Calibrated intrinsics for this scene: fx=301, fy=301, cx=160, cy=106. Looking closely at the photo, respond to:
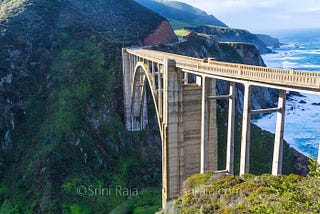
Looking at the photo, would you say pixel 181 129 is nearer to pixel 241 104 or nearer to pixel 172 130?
pixel 172 130

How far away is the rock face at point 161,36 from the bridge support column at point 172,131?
155ft

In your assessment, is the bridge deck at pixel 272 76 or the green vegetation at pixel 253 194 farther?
the bridge deck at pixel 272 76

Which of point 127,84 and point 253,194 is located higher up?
point 127,84

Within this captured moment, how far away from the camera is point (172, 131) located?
30.8 metres

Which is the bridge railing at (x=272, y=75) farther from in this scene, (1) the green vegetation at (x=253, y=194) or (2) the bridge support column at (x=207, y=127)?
(1) the green vegetation at (x=253, y=194)

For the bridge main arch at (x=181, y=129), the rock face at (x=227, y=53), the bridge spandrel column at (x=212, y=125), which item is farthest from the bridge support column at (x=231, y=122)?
the rock face at (x=227, y=53)

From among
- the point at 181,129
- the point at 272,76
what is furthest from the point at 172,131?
the point at 272,76

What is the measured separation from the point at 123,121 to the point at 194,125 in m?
23.9

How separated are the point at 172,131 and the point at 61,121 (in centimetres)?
2296

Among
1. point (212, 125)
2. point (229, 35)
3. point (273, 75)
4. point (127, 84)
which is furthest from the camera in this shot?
point (229, 35)

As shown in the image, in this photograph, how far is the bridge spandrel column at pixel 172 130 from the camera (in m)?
29.3

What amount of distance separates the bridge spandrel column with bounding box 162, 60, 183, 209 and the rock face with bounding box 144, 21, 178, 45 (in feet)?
155

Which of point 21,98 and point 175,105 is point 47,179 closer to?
point 21,98

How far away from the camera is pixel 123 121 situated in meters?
52.7
